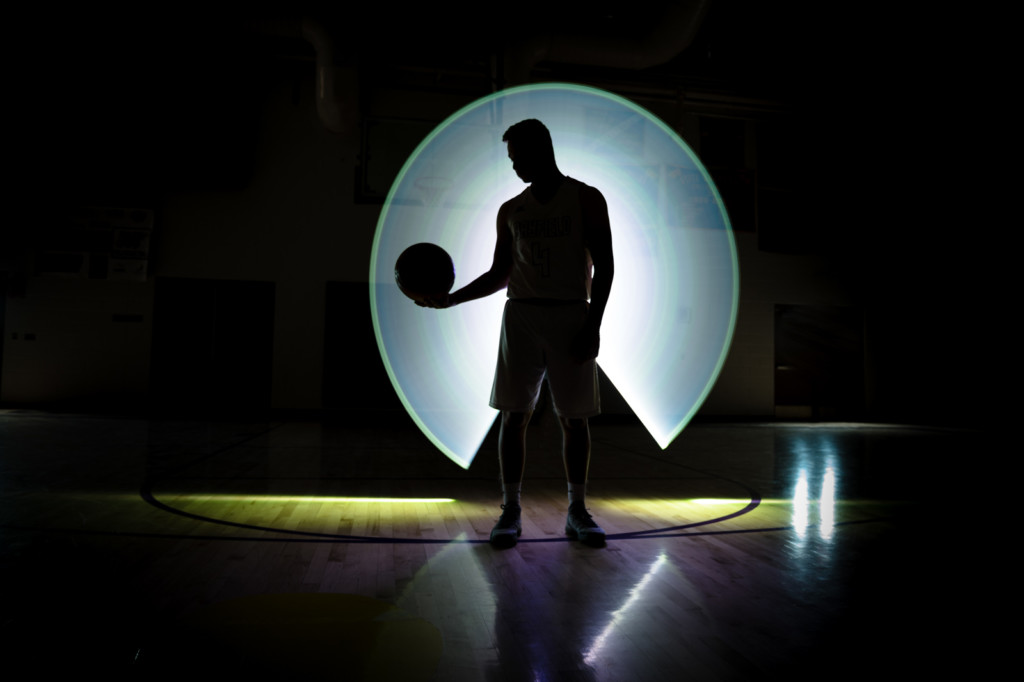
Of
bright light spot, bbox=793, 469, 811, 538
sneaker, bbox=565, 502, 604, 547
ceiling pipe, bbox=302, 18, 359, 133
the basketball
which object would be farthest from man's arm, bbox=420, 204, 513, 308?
ceiling pipe, bbox=302, 18, 359, 133

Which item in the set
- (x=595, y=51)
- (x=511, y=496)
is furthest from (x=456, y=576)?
(x=595, y=51)

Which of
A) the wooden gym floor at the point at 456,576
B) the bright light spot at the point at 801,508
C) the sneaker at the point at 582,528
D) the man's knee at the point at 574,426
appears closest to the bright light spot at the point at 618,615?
the wooden gym floor at the point at 456,576

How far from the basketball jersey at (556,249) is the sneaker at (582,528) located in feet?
2.12

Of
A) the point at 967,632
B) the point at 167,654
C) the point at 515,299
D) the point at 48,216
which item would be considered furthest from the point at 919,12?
the point at 48,216

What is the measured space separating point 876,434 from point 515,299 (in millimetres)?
5772

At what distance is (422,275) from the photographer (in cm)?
204

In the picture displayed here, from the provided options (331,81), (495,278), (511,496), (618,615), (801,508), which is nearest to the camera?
(618,615)

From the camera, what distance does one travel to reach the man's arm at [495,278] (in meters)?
2.02

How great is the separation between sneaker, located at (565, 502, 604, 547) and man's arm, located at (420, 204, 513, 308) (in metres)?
0.73

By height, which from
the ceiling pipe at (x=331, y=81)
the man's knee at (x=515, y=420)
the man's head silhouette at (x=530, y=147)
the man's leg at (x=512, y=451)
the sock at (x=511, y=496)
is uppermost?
the ceiling pipe at (x=331, y=81)

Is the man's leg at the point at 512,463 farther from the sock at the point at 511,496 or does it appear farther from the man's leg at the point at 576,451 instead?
the man's leg at the point at 576,451

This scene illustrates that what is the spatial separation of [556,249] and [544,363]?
1.14ft

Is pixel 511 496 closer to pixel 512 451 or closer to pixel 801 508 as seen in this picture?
pixel 512 451

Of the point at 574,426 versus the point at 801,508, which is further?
the point at 801,508
